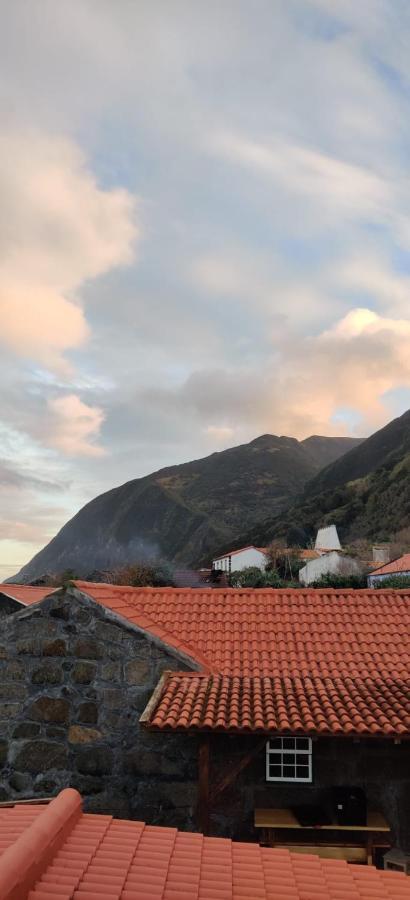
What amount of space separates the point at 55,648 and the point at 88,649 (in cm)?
50

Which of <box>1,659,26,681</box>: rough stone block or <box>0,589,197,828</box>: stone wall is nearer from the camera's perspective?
<box>0,589,197,828</box>: stone wall

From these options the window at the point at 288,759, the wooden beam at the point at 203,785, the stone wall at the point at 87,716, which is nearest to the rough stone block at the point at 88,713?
the stone wall at the point at 87,716

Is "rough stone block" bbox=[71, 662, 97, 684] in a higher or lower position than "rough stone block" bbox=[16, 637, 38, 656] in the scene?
lower

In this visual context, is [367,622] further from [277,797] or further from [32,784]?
[32,784]

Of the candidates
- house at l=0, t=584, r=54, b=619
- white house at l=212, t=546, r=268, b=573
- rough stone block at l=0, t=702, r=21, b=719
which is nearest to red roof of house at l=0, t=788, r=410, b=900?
rough stone block at l=0, t=702, r=21, b=719

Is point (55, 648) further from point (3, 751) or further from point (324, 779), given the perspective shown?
point (324, 779)

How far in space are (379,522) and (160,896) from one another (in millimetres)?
93895

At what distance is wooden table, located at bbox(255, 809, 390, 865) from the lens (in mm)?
8172

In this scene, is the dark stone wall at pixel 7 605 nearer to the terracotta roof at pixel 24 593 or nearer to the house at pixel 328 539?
the terracotta roof at pixel 24 593

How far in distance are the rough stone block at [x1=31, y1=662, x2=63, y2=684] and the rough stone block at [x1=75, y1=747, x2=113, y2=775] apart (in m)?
1.03

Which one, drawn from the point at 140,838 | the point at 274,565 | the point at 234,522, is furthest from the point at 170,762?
the point at 234,522

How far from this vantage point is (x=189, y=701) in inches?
337

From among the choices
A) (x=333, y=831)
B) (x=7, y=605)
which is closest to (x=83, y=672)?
(x=333, y=831)

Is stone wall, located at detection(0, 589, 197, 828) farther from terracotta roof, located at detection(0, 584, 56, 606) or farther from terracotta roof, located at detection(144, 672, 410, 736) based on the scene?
terracotta roof, located at detection(0, 584, 56, 606)
